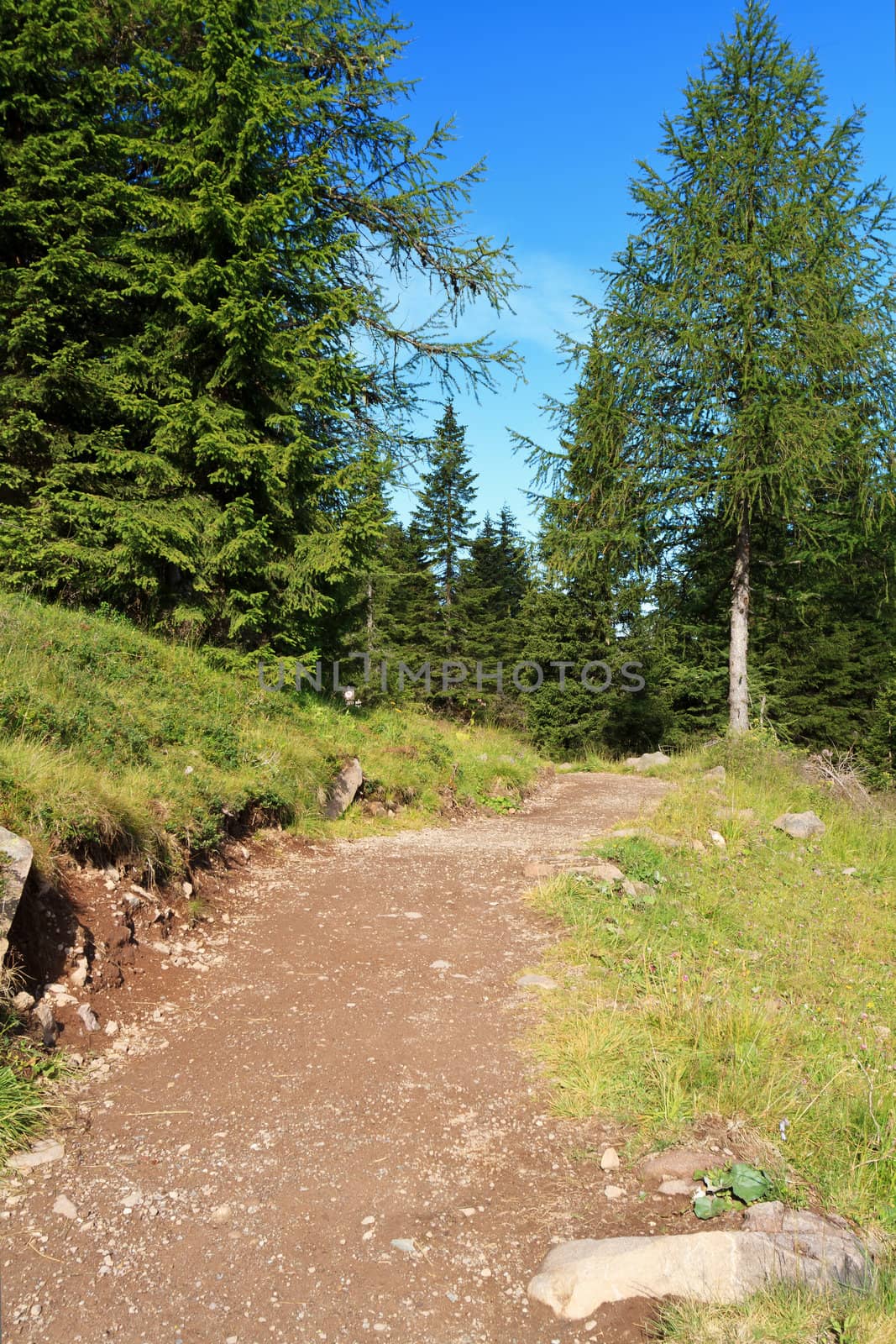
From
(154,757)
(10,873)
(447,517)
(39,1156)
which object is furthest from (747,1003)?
(447,517)

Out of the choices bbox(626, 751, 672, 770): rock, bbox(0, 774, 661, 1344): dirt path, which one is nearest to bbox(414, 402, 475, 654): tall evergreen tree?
bbox(626, 751, 672, 770): rock

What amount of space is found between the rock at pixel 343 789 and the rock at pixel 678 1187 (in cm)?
584

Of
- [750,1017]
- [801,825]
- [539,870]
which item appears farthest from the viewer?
[801,825]

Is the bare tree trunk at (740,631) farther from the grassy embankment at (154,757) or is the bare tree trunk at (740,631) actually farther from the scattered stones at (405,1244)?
the scattered stones at (405,1244)

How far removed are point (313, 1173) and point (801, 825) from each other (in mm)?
7012


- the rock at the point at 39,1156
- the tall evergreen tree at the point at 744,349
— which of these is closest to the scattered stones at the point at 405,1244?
the rock at the point at 39,1156

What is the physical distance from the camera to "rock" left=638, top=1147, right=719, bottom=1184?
8.86 ft

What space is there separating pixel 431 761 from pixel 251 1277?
8.30m

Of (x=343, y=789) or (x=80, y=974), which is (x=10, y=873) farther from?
(x=343, y=789)

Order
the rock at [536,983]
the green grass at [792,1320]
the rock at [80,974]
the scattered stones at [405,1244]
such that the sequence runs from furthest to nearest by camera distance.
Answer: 1. the rock at [536,983]
2. the rock at [80,974]
3. the scattered stones at [405,1244]
4. the green grass at [792,1320]

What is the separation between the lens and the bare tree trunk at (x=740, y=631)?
1280cm

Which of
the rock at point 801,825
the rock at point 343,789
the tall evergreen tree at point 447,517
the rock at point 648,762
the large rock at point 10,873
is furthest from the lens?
the tall evergreen tree at point 447,517

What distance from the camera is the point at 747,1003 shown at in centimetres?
368

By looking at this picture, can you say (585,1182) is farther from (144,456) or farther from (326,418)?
(326,418)
